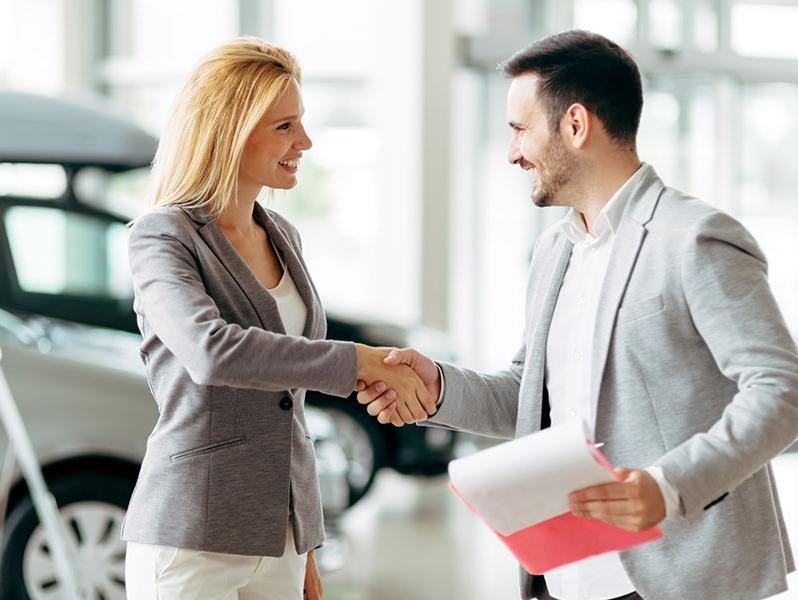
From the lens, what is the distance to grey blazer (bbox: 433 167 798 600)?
156 centimetres

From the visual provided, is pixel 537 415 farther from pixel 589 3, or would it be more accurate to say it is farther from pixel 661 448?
pixel 589 3

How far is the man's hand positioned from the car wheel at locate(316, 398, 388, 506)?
400 centimetres

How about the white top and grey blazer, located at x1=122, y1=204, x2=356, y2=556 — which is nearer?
grey blazer, located at x1=122, y1=204, x2=356, y2=556

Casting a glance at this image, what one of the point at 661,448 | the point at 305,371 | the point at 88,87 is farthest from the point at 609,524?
the point at 88,87

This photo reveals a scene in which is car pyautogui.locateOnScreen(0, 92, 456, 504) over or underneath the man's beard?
underneath

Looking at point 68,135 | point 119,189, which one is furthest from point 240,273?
point 119,189

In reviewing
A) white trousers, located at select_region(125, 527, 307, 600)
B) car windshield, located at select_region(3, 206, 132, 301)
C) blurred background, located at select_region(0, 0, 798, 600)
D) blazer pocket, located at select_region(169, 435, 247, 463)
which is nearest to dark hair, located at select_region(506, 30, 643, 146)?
blazer pocket, located at select_region(169, 435, 247, 463)

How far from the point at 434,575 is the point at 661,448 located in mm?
2942

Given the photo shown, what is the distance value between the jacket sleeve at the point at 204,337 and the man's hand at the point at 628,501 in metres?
0.45

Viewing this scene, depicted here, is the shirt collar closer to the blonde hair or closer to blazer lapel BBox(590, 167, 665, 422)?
blazer lapel BBox(590, 167, 665, 422)

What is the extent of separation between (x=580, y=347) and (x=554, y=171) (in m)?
0.28

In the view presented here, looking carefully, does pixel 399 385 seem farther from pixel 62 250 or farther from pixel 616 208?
pixel 62 250

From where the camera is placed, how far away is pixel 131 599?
1.91 m

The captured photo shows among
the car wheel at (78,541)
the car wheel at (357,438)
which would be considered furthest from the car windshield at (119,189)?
the car wheel at (78,541)
